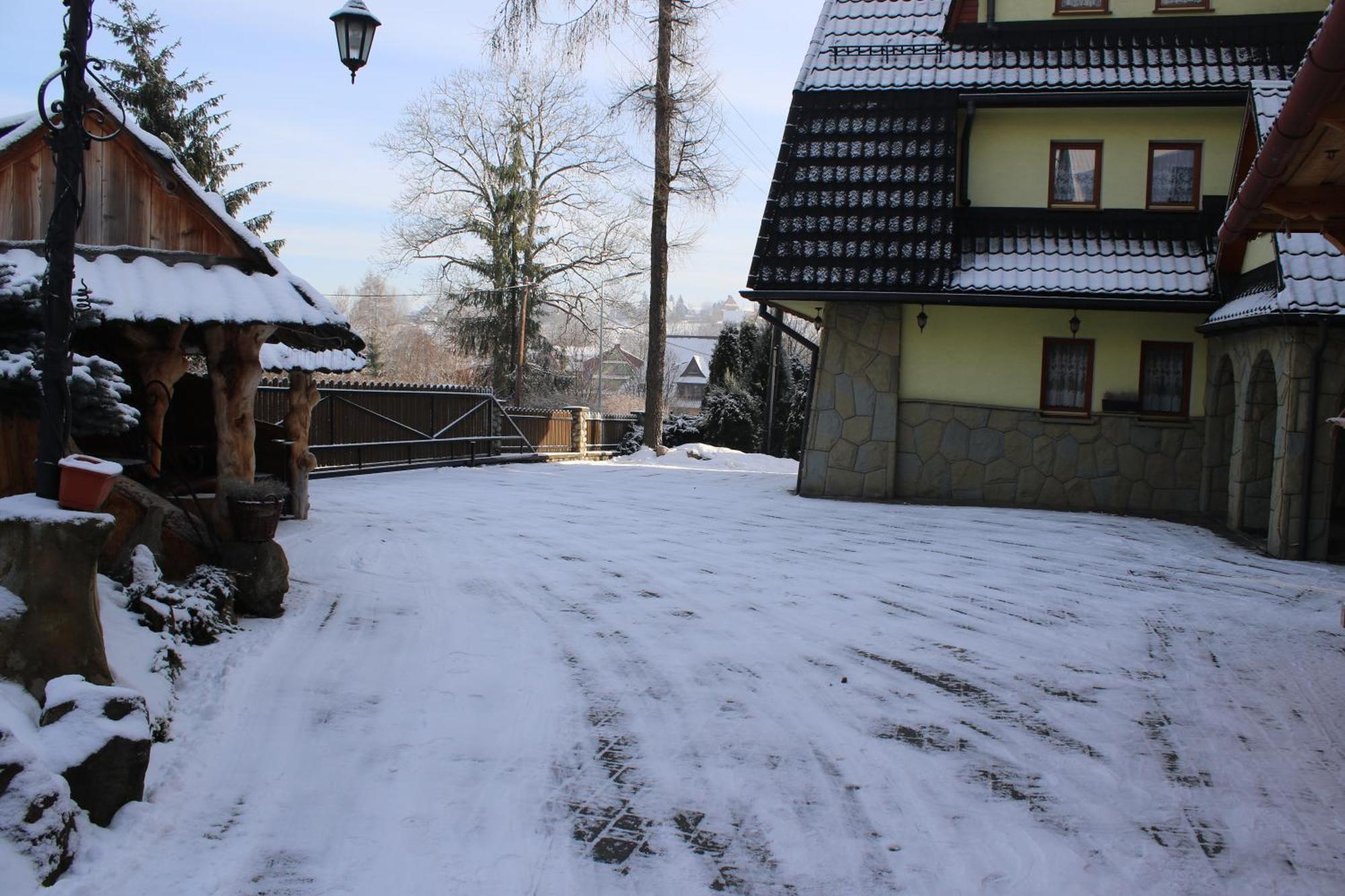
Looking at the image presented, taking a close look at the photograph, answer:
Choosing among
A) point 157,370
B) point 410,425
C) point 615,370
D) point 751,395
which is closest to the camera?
point 157,370

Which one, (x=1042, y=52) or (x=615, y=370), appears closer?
(x=1042, y=52)

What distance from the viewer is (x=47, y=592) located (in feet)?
14.0

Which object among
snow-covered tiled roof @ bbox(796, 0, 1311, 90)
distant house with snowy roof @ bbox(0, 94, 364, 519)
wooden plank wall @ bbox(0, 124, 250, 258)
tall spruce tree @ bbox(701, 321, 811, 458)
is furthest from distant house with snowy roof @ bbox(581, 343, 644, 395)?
wooden plank wall @ bbox(0, 124, 250, 258)

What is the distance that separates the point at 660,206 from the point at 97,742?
20.9 metres

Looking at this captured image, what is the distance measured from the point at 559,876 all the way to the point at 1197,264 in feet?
44.9

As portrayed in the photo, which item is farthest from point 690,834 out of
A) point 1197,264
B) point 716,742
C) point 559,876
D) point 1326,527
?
point 1197,264

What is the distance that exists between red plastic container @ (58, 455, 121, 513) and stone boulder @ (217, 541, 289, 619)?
8.74 ft

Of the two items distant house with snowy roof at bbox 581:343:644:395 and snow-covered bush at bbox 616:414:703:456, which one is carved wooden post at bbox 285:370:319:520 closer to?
snow-covered bush at bbox 616:414:703:456

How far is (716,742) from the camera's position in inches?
196

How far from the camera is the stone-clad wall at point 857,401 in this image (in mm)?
15172

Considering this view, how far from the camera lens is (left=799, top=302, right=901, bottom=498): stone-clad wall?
15.2m

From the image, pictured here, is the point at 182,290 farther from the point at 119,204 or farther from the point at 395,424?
the point at 395,424

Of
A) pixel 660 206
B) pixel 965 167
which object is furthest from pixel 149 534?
pixel 660 206

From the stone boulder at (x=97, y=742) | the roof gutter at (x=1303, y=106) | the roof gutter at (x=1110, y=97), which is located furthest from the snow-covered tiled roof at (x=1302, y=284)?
the stone boulder at (x=97, y=742)
